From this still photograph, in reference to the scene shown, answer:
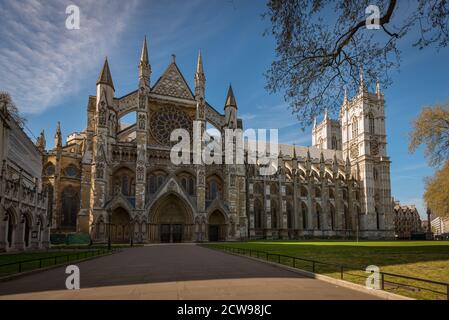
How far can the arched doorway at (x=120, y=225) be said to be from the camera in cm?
4281

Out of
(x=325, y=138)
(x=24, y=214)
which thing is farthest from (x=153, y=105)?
(x=325, y=138)

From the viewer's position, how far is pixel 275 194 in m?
68.2

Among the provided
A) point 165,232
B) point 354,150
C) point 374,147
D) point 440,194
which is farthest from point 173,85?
point 374,147

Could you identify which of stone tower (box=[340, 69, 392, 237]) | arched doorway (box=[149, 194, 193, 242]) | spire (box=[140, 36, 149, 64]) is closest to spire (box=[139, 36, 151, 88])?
spire (box=[140, 36, 149, 64])

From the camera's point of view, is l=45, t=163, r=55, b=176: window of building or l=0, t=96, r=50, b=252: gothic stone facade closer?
l=0, t=96, r=50, b=252: gothic stone facade

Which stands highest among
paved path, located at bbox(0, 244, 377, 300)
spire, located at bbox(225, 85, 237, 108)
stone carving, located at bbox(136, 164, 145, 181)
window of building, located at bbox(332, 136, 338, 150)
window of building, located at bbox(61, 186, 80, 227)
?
window of building, located at bbox(332, 136, 338, 150)

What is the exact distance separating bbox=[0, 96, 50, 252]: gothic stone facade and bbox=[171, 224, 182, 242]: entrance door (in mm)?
15268

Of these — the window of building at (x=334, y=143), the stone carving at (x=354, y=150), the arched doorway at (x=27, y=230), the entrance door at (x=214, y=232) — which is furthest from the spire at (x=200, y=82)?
the window of building at (x=334, y=143)

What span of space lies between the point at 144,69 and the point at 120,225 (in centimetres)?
2059

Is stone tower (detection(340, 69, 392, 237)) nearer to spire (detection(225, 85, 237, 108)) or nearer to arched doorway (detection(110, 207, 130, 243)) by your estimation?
spire (detection(225, 85, 237, 108))

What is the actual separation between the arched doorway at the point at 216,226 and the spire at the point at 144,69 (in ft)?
64.3

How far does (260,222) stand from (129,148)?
100 feet

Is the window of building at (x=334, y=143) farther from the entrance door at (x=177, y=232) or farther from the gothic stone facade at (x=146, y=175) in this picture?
the entrance door at (x=177, y=232)

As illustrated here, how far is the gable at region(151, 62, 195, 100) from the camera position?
49781 mm
